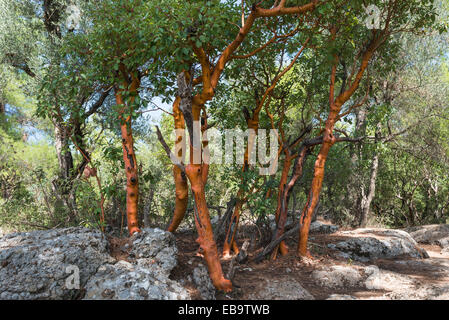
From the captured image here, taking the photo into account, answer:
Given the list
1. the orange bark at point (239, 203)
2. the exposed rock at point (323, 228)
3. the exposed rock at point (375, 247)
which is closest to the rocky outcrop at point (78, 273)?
the orange bark at point (239, 203)

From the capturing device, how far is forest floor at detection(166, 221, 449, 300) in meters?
5.43

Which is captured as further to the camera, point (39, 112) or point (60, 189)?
point (60, 189)

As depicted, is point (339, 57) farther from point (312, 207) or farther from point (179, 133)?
point (179, 133)

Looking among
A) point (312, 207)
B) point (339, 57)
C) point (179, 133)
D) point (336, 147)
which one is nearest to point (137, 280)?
point (179, 133)

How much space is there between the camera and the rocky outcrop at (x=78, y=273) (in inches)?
158

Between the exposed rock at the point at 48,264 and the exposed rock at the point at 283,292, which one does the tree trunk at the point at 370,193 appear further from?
the exposed rock at the point at 48,264

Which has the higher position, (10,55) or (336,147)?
(10,55)

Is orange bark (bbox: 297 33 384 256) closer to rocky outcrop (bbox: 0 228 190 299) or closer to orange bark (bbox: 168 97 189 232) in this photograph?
orange bark (bbox: 168 97 189 232)

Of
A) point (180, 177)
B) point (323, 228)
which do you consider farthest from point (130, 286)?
point (323, 228)

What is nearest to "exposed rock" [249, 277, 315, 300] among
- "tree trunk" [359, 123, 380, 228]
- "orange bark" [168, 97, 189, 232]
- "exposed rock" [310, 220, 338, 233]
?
"orange bark" [168, 97, 189, 232]

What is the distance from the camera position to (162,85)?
245 inches

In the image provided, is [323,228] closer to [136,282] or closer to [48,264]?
[136,282]

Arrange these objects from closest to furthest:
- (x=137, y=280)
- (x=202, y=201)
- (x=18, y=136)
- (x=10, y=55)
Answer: (x=137, y=280) < (x=202, y=201) < (x=10, y=55) < (x=18, y=136)
